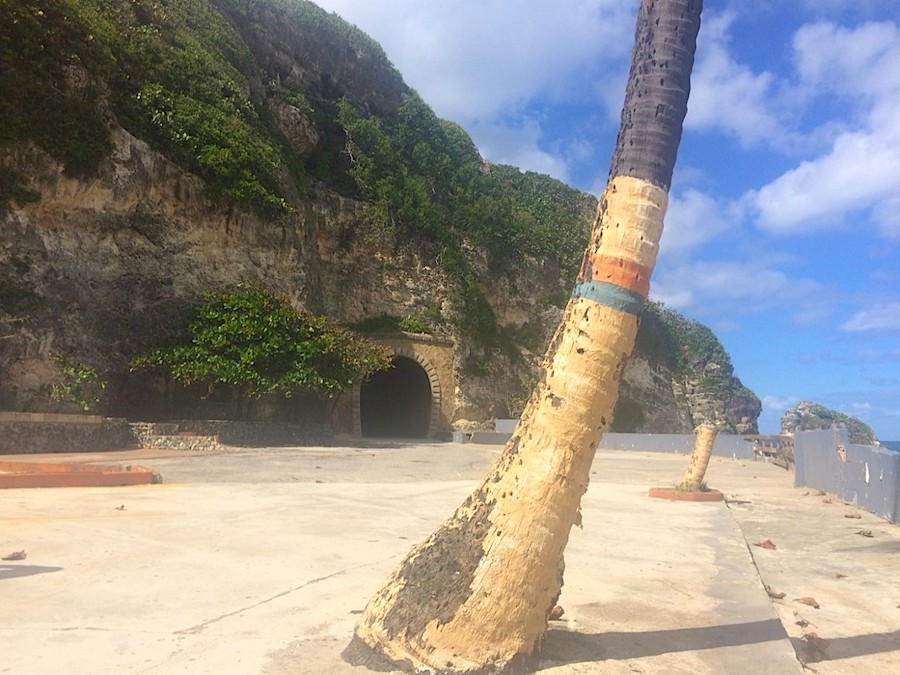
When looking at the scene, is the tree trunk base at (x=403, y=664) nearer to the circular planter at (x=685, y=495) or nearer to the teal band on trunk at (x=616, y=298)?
the teal band on trunk at (x=616, y=298)

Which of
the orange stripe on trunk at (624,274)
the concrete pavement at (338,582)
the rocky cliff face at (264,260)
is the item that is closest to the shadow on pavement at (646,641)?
the concrete pavement at (338,582)

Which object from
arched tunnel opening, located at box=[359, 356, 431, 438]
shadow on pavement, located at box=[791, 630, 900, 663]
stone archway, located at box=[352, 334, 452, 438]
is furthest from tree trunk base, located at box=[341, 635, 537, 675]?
arched tunnel opening, located at box=[359, 356, 431, 438]

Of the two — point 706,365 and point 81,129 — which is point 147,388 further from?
point 706,365

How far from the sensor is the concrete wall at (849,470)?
32.8ft

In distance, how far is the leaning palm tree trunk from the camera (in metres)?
3.17

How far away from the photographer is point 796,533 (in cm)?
888

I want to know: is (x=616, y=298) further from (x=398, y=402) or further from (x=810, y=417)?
(x=810, y=417)

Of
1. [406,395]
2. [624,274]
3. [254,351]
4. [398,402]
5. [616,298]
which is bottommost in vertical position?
[398,402]

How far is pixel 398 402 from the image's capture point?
37375 mm

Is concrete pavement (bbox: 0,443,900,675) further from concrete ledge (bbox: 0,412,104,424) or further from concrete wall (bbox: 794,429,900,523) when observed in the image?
concrete ledge (bbox: 0,412,104,424)

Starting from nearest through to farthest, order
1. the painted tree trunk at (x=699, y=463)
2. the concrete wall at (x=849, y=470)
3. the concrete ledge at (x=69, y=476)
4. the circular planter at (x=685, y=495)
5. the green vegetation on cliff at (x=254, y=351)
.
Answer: the concrete ledge at (x=69, y=476), the concrete wall at (x=849, y=470), the circular planter at (x=685, y=495), the painted tree trunk at (x=699, y=463), the green vegetation on cliff at (x=254, y=351)

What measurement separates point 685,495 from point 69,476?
915 cm

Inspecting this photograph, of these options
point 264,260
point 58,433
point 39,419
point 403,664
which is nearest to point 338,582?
point 403,664

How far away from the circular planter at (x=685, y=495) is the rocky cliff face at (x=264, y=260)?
1440cm
